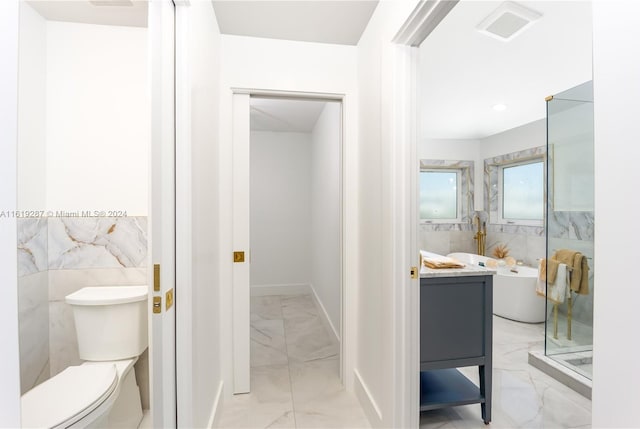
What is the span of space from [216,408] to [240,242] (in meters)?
1.02

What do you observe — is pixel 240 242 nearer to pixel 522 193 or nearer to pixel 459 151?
pixel 522 193

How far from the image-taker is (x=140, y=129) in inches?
59.8

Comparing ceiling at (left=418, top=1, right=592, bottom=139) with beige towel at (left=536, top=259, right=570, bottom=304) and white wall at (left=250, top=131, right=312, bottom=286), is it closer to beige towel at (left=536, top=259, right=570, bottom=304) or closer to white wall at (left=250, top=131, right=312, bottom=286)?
beige towel at (left=536, top=259, right=570, bottom=304)

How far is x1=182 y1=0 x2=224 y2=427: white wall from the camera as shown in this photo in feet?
4.38

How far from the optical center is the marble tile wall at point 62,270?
75cm

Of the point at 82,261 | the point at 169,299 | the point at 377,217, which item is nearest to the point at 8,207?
the point at 169,299

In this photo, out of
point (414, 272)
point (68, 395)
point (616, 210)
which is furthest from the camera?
point (414, 272)

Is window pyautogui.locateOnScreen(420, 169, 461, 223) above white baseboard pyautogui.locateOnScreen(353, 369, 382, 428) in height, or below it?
above

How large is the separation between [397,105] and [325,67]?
0.95m

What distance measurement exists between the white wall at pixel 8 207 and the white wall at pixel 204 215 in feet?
2.97

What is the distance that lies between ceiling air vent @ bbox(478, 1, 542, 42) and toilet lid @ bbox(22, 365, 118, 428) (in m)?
2.65

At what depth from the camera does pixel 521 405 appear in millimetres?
2033

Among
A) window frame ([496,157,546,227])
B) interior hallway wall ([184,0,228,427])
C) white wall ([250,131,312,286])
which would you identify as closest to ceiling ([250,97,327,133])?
white wall ([250,131,312,286])

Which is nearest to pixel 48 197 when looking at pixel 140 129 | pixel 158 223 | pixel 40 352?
pixel 158 223
